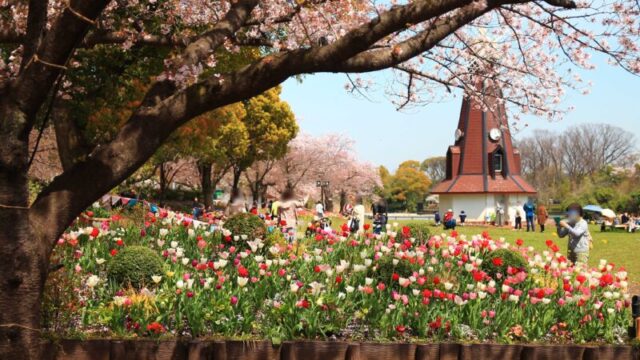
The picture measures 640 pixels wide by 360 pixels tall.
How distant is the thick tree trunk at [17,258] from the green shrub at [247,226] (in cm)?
461

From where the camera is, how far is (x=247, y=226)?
8.89 m

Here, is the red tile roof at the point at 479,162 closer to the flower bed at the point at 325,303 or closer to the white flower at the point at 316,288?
the flower bed at the point at 325,303

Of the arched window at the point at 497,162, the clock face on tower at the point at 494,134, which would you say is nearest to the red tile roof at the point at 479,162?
the arched window at the point at 497,162

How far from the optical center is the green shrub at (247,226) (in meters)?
8.80

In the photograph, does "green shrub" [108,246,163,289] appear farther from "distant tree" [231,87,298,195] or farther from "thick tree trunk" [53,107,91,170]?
"distant tree" [231,87,298,195]

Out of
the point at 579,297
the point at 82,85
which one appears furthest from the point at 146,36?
the point at 579,297

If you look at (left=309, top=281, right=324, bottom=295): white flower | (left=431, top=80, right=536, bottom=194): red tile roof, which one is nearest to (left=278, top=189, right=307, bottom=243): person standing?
(left=309, top=281, right=324, bottom=295): white flower

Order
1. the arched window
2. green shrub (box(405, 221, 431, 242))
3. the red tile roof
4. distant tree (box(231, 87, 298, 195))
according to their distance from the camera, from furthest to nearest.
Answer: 1. the arched window
2. the red tile roof
3. distant tree (box(231, 87, 298, 195))
4. green shrub (box(405, 221, 431, 242))

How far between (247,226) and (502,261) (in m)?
3.47

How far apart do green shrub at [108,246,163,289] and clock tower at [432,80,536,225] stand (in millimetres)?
39655

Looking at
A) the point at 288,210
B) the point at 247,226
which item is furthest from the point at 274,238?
the point at 288,210

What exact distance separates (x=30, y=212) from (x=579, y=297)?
4878 millimetres

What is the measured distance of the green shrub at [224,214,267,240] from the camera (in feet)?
28.9

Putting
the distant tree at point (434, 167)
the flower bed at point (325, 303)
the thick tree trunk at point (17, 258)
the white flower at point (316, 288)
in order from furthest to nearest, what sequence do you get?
the distant tree at point (434, 167) → the white flower at point (316, 288) → the flower bed at point (325, 303) → the thick tree trunk at point (17, 258)
